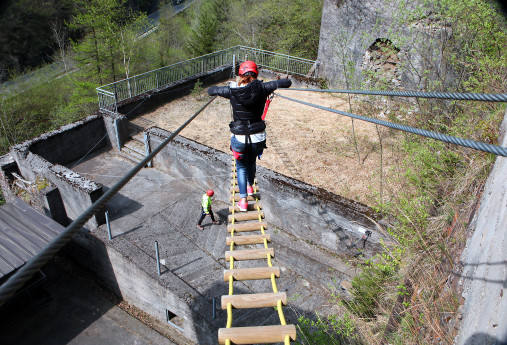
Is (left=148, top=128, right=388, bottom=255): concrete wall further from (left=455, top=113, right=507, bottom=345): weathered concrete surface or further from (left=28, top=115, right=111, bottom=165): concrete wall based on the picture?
(left=28, top=115, right=111, bottom=165): concrete wall

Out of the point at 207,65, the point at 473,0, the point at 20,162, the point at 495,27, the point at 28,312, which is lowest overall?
the point at 28,312

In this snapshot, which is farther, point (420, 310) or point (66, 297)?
point (66, 297)

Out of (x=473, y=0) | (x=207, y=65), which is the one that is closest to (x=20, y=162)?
(x=207, y=65)

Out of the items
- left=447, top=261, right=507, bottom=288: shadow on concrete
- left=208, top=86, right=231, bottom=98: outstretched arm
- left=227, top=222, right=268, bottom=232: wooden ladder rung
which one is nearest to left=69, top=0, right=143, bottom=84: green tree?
left=208, top=86, right=231, bottom=98: outstretched arm

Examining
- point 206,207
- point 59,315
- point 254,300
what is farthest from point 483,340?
point 59,315

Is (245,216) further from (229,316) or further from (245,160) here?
(229,316)

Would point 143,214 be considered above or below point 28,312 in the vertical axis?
above

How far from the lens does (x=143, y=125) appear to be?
47.1 ft

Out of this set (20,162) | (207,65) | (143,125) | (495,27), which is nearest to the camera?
(495,27)

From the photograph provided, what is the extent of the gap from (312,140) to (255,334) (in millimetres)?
10083

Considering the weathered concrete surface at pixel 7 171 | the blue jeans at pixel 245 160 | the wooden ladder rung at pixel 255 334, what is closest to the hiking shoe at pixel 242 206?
the blue jeans at pixel 245 160

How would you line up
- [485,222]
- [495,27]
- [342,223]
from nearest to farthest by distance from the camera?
[485,222]
[342,223]
[495,27]

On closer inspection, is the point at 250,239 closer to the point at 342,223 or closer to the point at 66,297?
the point at 342,223

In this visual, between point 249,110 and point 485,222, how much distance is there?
3428 millimetres
